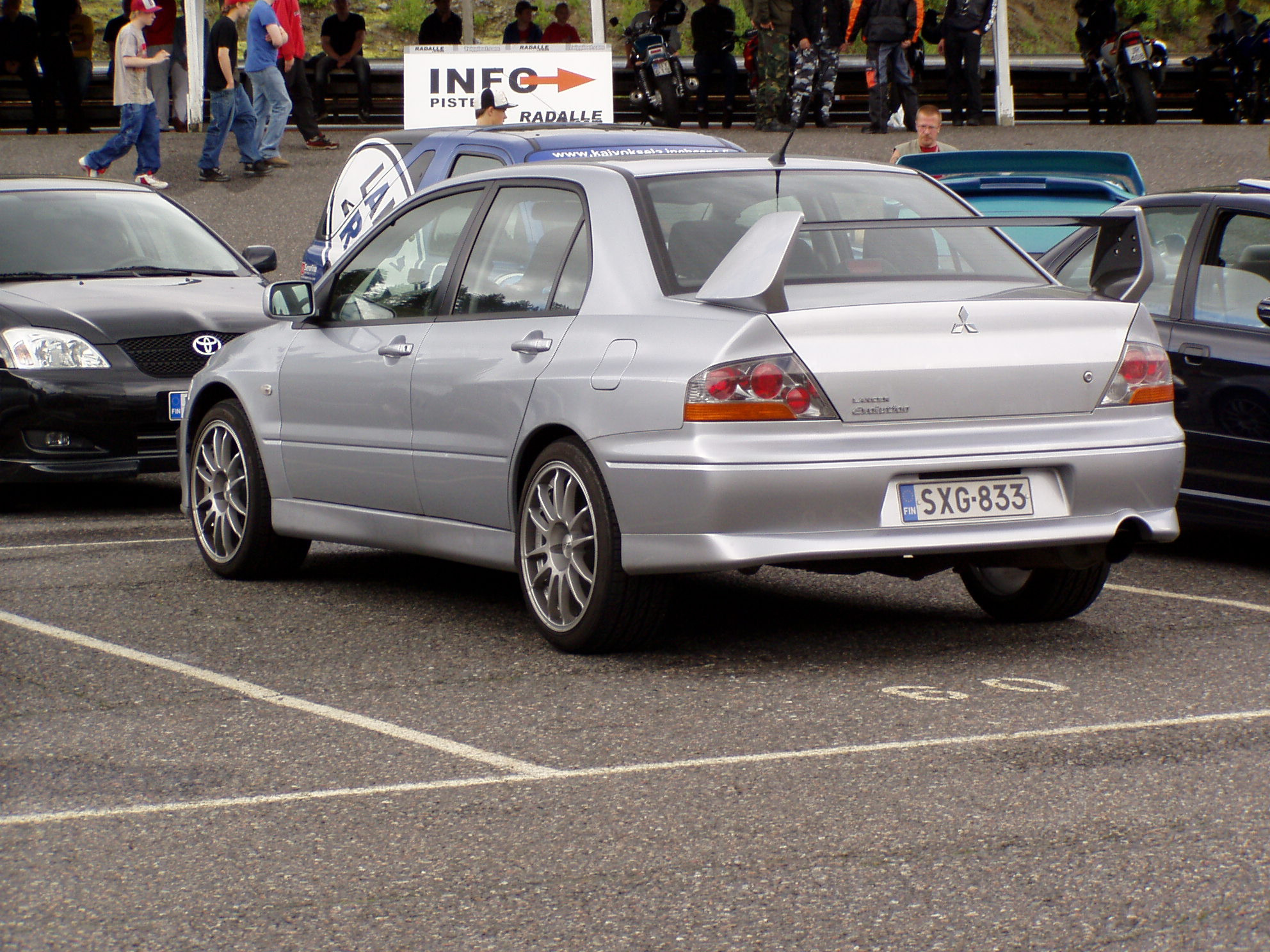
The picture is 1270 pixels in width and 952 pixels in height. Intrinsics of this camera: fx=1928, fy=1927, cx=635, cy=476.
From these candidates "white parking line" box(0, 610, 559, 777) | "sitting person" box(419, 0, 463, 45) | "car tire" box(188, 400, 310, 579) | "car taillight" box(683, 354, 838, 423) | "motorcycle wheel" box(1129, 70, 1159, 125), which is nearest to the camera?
"white parking line" box(0, 610, 559, 777)

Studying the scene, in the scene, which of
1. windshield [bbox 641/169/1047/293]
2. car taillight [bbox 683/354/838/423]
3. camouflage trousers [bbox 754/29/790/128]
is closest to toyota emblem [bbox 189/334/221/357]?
windshield [bbox 641/169/1047/293]

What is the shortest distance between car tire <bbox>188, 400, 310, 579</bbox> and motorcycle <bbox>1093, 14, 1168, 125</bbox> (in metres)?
19.7

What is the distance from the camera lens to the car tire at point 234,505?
7543 millimetres

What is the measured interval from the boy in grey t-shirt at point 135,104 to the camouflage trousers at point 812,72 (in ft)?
24.6

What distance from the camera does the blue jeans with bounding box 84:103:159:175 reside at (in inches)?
766

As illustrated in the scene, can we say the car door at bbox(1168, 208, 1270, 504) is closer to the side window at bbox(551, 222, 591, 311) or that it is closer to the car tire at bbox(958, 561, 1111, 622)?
the car tire at bbox(958, 561, 1111, 622)

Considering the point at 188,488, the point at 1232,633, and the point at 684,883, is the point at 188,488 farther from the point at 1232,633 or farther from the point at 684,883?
the point at 684,883

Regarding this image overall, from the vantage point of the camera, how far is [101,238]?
1121 centimetres

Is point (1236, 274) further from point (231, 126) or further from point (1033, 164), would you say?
point (231, 126)

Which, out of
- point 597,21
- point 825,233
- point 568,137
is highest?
point 597,21

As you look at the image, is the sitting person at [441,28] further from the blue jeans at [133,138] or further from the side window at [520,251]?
the side window at [520,251]

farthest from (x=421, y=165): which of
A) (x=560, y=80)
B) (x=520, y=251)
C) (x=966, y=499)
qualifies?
(x=560, y=80)

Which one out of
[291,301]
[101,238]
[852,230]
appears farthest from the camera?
[101,238]

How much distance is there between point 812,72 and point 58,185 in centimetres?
1340
